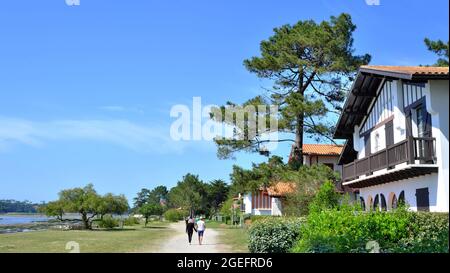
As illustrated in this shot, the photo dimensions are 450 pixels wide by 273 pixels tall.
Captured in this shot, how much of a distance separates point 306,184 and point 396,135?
7793 mm

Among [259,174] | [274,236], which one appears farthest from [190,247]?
[259,174]

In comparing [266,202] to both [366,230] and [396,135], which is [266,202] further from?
[366,230]

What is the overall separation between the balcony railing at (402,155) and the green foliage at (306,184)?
3.24 metres

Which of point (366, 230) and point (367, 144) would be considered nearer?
point (366, 230)

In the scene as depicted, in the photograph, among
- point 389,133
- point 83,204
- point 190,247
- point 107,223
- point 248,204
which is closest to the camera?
point 190,247

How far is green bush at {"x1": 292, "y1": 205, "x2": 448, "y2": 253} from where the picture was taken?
1004 centimetres

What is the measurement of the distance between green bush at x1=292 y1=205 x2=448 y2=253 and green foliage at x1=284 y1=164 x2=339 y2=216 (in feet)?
41.4

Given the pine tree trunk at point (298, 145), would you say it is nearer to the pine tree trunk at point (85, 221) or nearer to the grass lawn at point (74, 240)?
the grass lawn at point (74, 240)

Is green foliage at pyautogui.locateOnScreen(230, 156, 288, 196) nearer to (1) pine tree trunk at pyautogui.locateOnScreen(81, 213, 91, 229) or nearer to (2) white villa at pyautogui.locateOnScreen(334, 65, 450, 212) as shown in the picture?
(2) white villa at pyautogui.locateOnScreen(334, 65, 450, 212)

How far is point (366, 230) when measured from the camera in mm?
11664

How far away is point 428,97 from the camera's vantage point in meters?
14.9

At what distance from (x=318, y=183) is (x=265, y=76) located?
9.16 meters

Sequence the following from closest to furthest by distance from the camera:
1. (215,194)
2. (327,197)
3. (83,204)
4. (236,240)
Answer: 1. (327,197)
2. (236,240)
3. (83,204)
4. (215,194)

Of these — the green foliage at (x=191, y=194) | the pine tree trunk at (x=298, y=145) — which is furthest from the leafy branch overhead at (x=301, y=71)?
the green foliage at (x=191, y=194)
